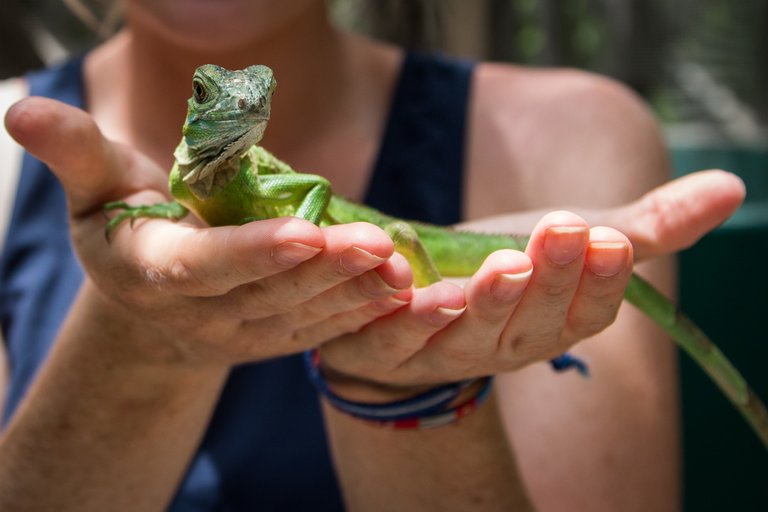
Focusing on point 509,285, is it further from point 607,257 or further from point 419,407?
point 419,407

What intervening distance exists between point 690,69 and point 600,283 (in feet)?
14.9

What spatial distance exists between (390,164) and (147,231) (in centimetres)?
117

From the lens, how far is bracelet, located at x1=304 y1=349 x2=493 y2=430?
158 cm

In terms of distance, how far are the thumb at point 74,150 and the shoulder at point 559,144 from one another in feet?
4.05

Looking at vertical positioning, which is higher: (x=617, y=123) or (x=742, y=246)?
(x=617, y=123)

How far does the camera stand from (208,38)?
2.10m

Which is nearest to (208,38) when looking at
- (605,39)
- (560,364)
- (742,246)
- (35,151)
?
(35,151)

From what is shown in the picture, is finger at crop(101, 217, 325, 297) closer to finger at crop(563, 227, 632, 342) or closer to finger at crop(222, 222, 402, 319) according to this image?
finger at crop(222, 222, 402, 319)

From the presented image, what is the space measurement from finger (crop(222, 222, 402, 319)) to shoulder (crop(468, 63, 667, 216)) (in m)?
1.39

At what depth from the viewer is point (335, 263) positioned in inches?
42.3

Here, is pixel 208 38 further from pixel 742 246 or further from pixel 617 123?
pixel 742 246

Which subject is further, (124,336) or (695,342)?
(695,342)

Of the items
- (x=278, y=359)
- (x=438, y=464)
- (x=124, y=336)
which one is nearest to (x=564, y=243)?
(x=438, y=464)

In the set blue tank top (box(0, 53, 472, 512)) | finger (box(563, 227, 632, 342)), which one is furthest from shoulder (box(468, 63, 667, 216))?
finger (box(563, 227, 632, 342))
